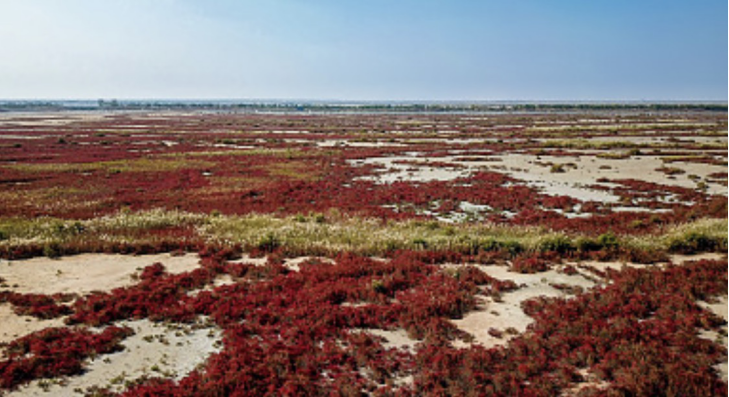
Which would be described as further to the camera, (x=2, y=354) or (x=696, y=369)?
(x=2, y=354)

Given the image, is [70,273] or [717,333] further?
[70,273]

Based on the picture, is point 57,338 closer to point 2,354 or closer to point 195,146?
point 2,354

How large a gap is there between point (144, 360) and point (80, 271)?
36.1ft

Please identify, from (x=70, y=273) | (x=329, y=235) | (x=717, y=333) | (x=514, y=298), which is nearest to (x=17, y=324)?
(x=70, y=273)

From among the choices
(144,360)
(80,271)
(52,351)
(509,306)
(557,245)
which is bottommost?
(80,271)

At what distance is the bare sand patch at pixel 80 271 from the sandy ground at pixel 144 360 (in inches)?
213

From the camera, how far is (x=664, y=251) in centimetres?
2125

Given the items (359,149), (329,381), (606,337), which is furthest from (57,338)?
(359,149)

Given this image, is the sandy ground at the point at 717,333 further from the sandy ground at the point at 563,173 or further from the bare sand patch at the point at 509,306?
the sandy ground at the point at 563,173

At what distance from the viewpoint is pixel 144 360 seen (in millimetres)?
13078

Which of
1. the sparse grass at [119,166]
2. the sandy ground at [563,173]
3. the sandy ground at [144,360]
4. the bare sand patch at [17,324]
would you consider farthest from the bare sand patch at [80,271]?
the sparse grass at [119,166]

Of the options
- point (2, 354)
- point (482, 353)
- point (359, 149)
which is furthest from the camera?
point (359, 149)

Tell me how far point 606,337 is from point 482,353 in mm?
3802

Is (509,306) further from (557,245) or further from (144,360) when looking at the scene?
(144,360)
